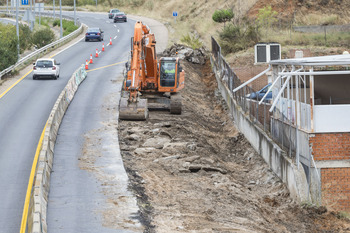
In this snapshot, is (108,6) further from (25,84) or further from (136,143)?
(136,143)

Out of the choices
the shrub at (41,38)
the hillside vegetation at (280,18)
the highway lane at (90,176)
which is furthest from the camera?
the shrub at (41,38)

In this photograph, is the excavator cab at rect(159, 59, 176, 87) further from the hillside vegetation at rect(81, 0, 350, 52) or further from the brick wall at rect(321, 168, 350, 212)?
the hillside vegetation at rect(81, 0, 350, 52)

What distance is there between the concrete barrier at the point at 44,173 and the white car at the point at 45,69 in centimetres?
758

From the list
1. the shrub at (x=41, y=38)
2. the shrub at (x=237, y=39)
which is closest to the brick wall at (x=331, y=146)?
the shrub at (x=237, y=39)

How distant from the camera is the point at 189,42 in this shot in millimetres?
59750

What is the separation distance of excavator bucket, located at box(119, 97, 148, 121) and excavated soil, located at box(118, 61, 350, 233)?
0.39m

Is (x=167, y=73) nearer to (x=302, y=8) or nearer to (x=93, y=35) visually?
(x=93, y=35)

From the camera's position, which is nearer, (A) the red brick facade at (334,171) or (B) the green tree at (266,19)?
(A) the red brick facade at (334,171)

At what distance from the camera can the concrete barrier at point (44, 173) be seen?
16.1m

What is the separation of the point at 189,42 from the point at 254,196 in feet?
126

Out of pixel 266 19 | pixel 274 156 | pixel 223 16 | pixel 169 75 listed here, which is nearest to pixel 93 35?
pixel 223 16

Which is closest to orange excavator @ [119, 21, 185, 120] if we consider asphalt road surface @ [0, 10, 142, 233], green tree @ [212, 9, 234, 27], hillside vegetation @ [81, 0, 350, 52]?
asphalt road surface @ [0, 10, 142, 233]

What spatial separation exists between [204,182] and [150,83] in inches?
495

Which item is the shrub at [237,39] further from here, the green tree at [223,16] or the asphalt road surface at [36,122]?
the green tree at [223,16]
